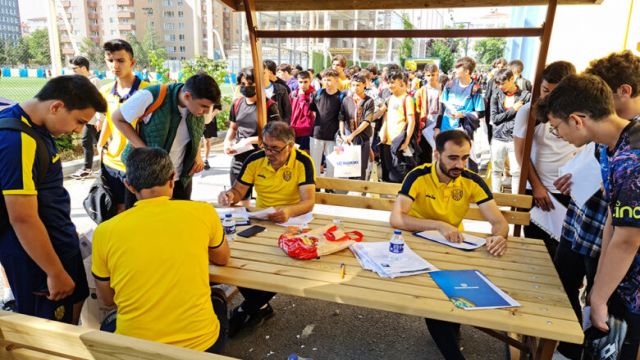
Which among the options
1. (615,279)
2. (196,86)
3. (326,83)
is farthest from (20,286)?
(326,83)

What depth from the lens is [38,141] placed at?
70.3 inches

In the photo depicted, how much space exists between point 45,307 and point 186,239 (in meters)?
0.84

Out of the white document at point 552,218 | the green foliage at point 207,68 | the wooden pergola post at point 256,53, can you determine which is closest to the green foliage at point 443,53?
the green foliage at point 207,68

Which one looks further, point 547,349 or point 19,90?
point 19,90

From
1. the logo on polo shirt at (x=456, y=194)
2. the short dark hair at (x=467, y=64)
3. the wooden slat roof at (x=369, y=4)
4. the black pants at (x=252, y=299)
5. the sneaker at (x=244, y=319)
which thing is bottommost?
the sneaker at (x=244, y=319)

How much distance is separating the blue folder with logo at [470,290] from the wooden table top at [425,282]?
1.4 inches

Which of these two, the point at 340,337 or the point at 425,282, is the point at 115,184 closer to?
the point at 340,337

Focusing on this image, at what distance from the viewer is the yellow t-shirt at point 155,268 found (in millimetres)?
1667

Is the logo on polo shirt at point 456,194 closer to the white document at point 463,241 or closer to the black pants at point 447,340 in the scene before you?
the white document at point 463,241

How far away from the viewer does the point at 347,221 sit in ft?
9.64

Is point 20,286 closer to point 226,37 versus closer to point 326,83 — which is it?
point 326,83

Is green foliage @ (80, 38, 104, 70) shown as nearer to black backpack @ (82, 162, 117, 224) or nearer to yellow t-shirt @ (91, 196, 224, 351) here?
black backpack @ (82, 162, 117, 224)

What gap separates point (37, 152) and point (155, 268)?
71 cm

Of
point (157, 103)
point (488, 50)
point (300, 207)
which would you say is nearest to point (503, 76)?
point (300, 207)
